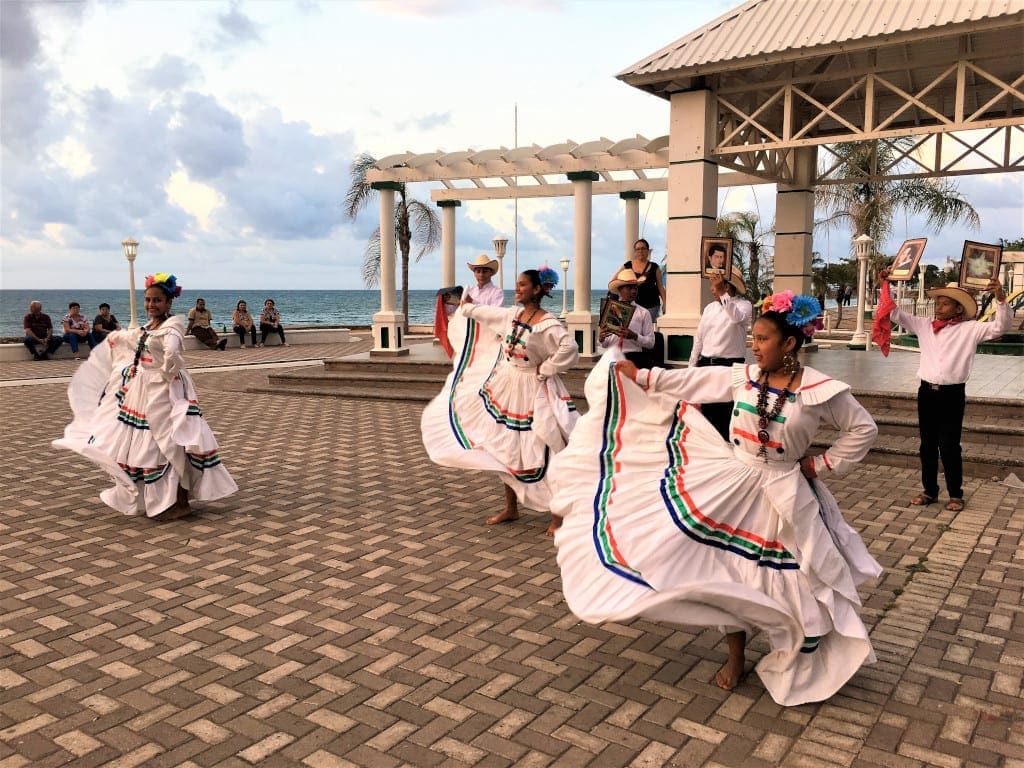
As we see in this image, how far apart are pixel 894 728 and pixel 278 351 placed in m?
19.8

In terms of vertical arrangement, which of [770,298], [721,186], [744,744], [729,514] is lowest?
[744,744]

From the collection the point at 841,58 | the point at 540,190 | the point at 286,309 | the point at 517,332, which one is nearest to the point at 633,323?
the point at 517,332

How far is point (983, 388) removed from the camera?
9.64 m

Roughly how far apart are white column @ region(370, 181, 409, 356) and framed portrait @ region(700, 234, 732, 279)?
791cm

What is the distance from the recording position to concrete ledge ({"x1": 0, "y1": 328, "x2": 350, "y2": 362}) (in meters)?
19.7

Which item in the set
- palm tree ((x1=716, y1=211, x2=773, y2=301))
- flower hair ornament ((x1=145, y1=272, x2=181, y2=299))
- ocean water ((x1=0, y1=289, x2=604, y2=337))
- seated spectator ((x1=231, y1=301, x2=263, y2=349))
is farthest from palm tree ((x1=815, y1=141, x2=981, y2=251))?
flower hair ornament ((x1=145, y1=272, x2=181, y2=299))

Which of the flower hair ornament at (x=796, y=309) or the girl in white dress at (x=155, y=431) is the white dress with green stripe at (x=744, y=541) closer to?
the flower hair ornament at (x=796, y=309)

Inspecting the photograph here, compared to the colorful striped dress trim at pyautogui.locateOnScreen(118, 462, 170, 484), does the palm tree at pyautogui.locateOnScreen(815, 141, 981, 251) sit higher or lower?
higher

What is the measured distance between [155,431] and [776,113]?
10725 millimetres

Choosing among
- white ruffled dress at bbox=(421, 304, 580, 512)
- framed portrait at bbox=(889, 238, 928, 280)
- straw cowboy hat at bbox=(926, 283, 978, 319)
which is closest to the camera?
framed portrait at bbox=(889, 238, 928, 280)

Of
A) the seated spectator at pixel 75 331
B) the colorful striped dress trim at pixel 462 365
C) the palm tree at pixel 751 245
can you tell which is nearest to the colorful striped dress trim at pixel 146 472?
the colorful striped dress trim at pixel 462 365

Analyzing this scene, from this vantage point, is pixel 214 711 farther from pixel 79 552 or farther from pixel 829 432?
pixel 829 432

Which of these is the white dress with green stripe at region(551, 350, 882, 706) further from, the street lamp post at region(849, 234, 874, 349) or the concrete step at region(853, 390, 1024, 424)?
the street lamp post at region(849, 234, 874, 349)

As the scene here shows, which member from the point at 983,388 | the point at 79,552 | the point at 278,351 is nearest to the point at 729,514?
the point at 79,552
